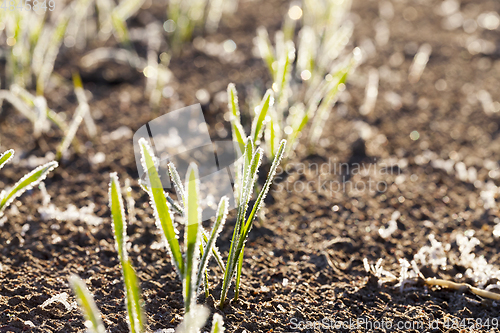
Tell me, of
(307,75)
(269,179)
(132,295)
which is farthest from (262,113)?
(307,75)

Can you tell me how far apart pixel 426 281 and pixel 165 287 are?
60 cm

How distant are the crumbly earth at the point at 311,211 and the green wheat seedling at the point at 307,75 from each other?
0.52 ft

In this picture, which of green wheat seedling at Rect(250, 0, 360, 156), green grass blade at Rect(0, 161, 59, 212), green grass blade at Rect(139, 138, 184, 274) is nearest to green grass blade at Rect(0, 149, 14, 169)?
green grass blade at Rect(0, 161, 59, 212)

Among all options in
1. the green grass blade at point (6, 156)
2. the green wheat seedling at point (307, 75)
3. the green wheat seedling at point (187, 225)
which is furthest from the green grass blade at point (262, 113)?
the green grass blade at point (6, 156)

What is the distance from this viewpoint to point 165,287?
0.92 m

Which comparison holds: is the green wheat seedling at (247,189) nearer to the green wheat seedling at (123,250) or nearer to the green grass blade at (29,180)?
the green wheat seedling at (123,250)

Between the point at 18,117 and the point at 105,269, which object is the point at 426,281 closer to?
the point at 105,269

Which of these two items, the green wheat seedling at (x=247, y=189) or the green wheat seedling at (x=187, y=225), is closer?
the green wheat seedling at (x=187, y=225)

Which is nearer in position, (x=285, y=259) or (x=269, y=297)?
(x=269, y=297)

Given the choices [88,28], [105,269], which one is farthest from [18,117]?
[105,269]

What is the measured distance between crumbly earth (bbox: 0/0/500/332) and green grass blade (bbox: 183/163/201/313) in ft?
0.69

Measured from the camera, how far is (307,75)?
1.53 meters

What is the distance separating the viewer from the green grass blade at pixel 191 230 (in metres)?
0.62

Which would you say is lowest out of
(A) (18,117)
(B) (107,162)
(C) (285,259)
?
(C) (285,259)
